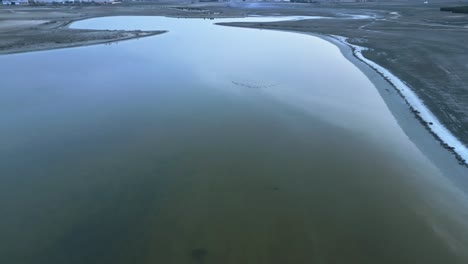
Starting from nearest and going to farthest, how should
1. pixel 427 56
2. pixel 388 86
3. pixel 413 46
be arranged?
pixel 388 86 < pixel 427 56 < pixel 413 46

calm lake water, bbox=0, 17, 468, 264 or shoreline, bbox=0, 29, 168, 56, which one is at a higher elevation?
calm lake water, bbox=0, 17, 468, 264

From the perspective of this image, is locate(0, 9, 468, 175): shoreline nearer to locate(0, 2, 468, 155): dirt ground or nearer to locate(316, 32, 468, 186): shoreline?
locate(316, 32, 468, 186): shoreline

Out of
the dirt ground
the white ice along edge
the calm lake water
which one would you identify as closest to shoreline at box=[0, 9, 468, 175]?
the white ice along edge

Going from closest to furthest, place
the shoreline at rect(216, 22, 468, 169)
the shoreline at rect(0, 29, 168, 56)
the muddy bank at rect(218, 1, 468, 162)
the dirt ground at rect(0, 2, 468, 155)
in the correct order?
1. the shoreline at rect(216, 22, 468, 169)
2. the muddy bank at rect(218, 1, 468, 162)
3. the dirt ground at rect(0, 2, 468, 155)
4. the shoreline at rect(0, 29, 168, 56)

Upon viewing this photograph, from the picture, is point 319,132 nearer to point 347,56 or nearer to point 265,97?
point 265,97

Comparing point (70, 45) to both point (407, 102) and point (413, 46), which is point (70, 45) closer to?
point (407, 102)

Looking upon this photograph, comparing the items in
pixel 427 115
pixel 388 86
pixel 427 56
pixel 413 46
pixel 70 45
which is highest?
pixel 427 115

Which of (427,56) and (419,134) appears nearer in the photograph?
(419,134)

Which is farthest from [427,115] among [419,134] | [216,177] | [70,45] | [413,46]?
[70,45]
